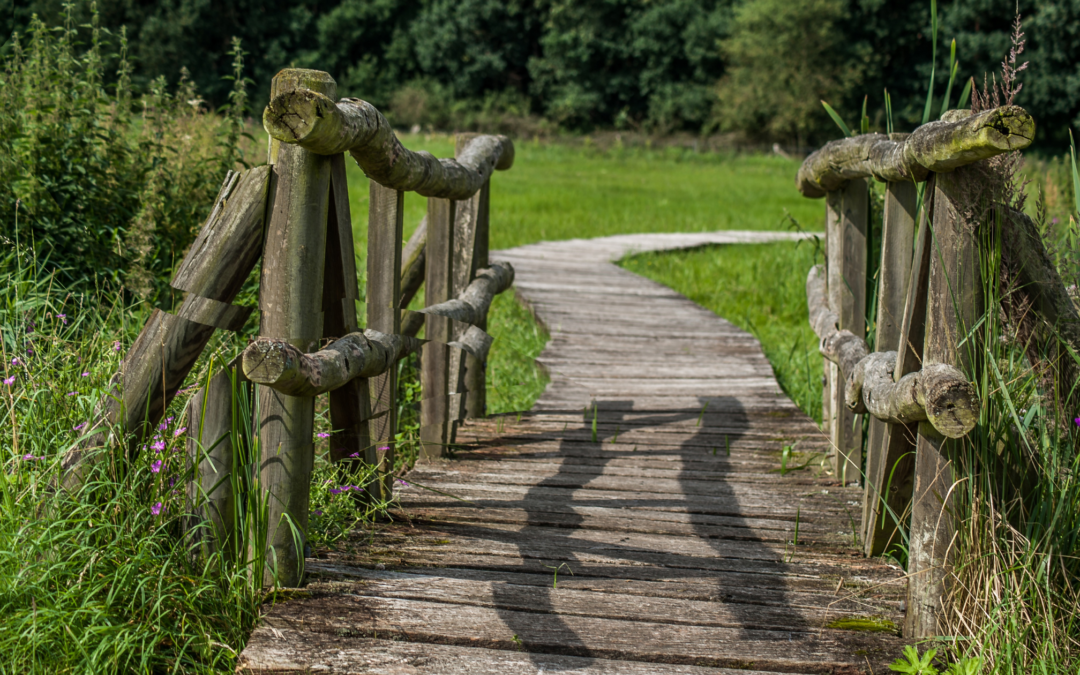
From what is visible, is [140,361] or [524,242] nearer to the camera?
[140,361]

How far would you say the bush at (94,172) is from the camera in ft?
13.4

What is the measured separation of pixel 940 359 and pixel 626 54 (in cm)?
5028

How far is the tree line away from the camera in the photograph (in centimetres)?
4094

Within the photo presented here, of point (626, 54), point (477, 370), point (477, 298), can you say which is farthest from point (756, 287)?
point (626, 54)

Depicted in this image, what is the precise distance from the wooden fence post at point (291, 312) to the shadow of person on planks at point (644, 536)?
1.96 feet

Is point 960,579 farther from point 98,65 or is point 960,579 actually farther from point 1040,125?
point 1040,125

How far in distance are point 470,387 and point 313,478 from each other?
1.31 metres

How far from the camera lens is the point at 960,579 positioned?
2137mm

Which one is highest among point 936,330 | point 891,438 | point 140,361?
point 936,330

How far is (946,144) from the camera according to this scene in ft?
6.46

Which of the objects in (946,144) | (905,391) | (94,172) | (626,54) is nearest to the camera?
(946,144)

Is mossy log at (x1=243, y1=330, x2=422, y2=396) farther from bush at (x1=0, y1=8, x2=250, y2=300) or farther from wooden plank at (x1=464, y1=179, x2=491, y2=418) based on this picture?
bush at (x1=0, y1=8, x2=250, y2=300)

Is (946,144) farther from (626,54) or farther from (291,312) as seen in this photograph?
(626,54)

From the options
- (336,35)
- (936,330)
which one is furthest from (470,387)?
(336,35)
